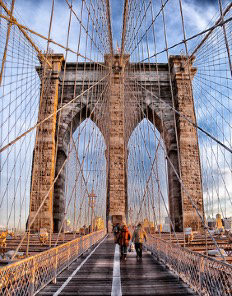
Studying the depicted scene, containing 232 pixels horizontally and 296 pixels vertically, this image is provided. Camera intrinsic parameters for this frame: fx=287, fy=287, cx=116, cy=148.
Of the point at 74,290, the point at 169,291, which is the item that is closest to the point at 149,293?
the point at 169,291

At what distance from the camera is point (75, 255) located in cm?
681

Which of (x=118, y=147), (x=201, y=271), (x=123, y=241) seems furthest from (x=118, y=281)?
(x=118, y=147)

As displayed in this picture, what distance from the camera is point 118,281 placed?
14.7 ft

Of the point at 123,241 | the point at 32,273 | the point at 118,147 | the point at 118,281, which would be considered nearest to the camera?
the point at 32,273

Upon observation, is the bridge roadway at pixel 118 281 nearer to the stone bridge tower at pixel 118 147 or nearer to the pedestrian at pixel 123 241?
the pedestrian at pixel 123 241

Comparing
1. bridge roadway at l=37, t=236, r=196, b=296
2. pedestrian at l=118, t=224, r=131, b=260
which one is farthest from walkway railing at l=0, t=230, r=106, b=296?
pedestrian at l=118, t=224, r=131, b=260

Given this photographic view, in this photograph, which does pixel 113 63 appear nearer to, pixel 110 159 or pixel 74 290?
pixel 110 159

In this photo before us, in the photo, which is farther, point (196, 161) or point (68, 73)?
point (68, 73)

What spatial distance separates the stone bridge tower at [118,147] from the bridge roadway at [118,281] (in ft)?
34.8

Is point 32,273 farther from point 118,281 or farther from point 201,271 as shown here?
point 201,271

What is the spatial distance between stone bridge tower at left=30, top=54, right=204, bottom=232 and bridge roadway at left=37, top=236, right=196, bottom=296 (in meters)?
10.6

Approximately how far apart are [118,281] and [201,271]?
57.8 inches

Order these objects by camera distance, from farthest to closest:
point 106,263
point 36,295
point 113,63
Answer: point 113,63, point 106,263, point 36,295

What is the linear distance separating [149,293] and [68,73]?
61.4 ft
